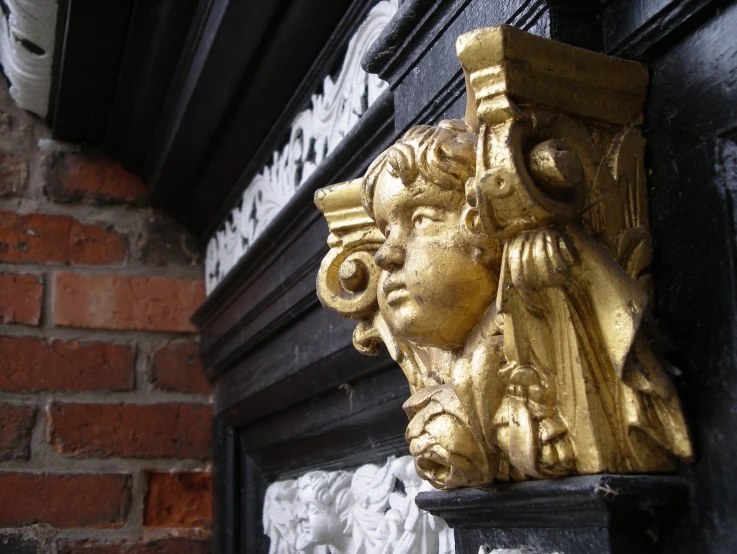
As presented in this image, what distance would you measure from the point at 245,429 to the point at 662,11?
1072mm

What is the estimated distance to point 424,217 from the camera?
17.2 inches

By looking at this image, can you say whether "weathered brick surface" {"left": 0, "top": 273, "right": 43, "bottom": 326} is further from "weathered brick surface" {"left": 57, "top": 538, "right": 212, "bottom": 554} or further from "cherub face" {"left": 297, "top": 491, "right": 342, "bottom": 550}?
"cherub face" {"left": 297, "top": 491, "right": 342, "bottom": 550}

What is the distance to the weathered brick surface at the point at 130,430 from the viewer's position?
1339 millimetres

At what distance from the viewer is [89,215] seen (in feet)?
4.80

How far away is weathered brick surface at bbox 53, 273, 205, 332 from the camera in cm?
139

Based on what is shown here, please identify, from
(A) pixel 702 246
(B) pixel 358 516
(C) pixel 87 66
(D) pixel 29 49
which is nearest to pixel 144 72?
(C) pixel 87 66

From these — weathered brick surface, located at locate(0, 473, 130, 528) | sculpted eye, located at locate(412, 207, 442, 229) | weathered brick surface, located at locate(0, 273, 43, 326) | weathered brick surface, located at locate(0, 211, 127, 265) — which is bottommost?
weathered brick surface, located at locate(0, 473, 130, 528)

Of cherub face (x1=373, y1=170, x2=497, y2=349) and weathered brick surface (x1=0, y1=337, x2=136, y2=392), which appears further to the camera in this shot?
weathered brick surface (x1=0, y1=337, x2=136, y2=392)

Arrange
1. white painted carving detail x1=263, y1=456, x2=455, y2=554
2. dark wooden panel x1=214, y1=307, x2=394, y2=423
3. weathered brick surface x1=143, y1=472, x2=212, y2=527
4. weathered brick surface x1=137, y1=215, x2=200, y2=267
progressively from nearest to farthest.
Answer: white painted carving detail x1=263, y1=456, x2=455, y2=554 < dark wooden panel x1=214, y1=307, x2=394, y2=423 < weathered brick surface x1=143, y1=472, x2=212, y2=527 < weathered brick surface x1=137, y1=215, x2=200, y2=267

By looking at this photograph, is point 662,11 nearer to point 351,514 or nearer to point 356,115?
point 356,115

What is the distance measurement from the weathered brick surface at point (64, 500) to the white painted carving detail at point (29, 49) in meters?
0.62

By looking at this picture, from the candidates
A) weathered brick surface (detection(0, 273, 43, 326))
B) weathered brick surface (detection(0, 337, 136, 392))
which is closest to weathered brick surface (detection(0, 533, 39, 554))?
weathered brick surface (detection(0, 337, 136, 392))

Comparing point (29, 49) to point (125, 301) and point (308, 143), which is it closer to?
point (125, 301)

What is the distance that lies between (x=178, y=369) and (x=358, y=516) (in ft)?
2.15
